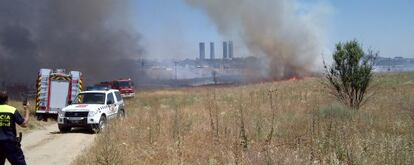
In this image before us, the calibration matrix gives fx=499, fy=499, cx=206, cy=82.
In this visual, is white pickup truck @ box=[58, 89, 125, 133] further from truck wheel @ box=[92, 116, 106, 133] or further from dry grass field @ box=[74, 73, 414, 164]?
dry grass field @ box=[74, 73, 414, 164]

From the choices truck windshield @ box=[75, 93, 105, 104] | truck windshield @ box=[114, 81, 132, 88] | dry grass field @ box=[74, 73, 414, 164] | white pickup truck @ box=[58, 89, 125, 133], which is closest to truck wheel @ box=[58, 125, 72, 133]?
white pickup truck @ box=[58, 89, 125, 133]

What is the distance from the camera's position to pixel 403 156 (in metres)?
7.28

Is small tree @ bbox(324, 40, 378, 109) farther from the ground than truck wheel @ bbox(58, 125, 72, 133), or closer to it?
farther from the ground

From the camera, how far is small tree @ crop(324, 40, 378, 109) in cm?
1795

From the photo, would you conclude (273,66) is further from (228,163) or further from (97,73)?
(228,163)

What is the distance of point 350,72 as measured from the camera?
18.1 metres

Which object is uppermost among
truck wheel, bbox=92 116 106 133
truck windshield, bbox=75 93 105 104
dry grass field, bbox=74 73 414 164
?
truck windshield, bbox=75 93 105 104

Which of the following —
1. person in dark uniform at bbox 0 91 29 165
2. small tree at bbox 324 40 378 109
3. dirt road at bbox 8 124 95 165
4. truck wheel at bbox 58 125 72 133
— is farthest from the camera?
truck wheel at bbox 58 125 72 133

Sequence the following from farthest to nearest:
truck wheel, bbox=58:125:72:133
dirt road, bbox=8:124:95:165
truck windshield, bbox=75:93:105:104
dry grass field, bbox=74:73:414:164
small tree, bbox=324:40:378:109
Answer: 1. truck windshield, bbox=75:93:105:104
2. truck wheel, bbox=58:125:72:133
3. small tree, bbox=324:40:378:109
4. dirt road, bbox=8:124:95:165
5. dry grass field, bbox=74:73:414:164

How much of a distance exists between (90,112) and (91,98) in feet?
6.25

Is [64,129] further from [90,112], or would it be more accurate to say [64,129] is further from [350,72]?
[350,72]

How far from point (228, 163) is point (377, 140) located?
3.22 metres

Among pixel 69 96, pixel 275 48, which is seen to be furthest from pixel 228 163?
pixel 275 48

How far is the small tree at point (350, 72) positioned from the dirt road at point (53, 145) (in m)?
9.06
